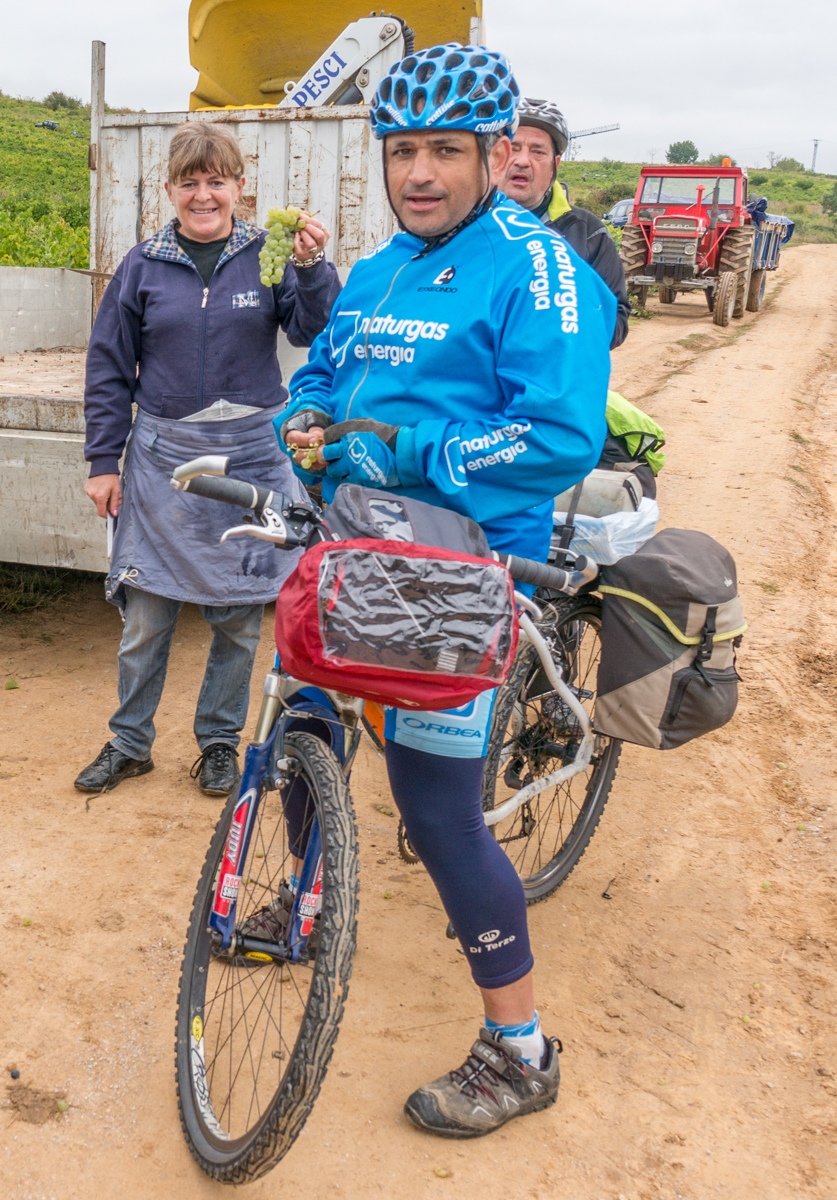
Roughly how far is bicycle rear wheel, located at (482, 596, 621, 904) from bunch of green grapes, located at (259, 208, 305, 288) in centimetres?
130

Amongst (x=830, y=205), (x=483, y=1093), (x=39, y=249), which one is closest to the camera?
(x=483, y=1093)

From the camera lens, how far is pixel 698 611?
2664 mm

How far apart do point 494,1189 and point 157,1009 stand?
928mm

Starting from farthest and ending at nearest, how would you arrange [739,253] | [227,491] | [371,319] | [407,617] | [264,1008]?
1. [739,253]
2. [264,1008]
3. [371,319]
4. [227,491]
5. [407,617]

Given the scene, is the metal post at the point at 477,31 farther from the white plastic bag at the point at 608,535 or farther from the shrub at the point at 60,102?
the shrub at the point at 60,102

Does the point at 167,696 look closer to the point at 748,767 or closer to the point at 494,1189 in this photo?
the point at 748,767

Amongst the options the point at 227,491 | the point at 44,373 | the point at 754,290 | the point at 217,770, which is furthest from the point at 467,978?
the point at 754,290

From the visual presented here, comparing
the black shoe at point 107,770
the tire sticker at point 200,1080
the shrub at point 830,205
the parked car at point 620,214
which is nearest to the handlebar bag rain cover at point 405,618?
the tire sticker at point 200,1080

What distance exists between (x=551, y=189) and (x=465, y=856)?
9.15 feet

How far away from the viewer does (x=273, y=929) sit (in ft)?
7.57

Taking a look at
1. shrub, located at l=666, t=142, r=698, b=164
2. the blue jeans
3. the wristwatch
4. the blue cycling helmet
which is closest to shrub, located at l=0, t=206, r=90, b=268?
the blue jeans

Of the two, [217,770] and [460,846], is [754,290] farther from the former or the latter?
[460,846]

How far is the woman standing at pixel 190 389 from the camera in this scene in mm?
3201

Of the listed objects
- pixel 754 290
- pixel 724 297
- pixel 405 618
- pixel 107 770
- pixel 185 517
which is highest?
pixel 754 290
